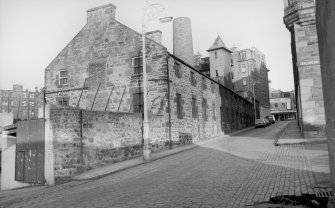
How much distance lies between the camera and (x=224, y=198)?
6535mm

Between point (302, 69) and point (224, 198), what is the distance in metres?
13.5

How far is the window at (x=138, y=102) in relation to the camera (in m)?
20.3

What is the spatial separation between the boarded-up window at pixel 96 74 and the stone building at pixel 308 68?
13823 millimetres

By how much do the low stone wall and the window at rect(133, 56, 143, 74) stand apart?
4.84 meters

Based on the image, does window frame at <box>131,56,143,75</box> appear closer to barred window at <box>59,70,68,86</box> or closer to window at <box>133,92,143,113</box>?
window at <box>133,92,143,113</box>

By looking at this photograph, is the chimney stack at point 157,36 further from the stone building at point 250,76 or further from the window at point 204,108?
the stone building at point 250,76

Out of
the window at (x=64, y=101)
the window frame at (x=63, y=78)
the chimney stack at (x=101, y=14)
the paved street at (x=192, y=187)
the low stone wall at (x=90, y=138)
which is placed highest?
the chimney stack at (x=101, y=14)

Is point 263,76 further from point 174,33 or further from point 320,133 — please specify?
point 320,133

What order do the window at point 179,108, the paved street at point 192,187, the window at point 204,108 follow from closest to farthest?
1. the paved street at point 192,187
2. the window at point 179,108
3. the window at point 204,108

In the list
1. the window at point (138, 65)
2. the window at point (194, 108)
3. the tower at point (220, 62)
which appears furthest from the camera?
the tower at point (220, 62)

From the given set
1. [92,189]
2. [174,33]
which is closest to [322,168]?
[92,189]

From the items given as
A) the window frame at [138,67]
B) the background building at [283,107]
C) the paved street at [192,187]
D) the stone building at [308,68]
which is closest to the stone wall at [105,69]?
the window frame at [138,67]

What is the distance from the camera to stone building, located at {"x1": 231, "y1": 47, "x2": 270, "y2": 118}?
6662 centimetres

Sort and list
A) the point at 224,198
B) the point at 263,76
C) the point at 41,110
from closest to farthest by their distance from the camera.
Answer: the point at 224,198 → the point at 41,110 → the point at 263,76
